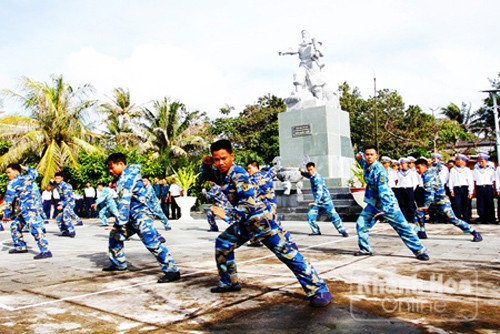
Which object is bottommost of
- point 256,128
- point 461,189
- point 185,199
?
point 185,199

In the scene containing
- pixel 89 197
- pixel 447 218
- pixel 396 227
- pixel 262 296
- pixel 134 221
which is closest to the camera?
pixel 262 296

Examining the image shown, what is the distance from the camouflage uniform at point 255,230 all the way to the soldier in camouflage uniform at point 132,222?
103cm

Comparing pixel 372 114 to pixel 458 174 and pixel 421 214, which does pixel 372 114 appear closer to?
pixel 458 174

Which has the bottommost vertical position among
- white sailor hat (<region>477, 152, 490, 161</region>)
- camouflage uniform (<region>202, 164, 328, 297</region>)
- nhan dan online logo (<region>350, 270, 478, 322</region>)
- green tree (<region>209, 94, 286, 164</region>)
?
nhan dan online logo (<region>350, 270, 478, 322</region>)

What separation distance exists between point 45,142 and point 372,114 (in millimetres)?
21762

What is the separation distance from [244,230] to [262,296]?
62 cm

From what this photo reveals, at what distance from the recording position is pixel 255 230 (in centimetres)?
389

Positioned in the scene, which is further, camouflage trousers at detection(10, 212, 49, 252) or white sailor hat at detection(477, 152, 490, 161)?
white sailor hat at detection(477, 152, 490, 161)

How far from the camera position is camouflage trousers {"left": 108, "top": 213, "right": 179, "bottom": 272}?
4.89m

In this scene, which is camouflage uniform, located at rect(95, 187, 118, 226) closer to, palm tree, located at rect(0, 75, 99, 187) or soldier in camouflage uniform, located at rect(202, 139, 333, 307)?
soldier in camouflage uniform, located at rect(202, 139, 333, 307)

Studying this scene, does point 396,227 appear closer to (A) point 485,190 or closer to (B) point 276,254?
(B) point 276,254

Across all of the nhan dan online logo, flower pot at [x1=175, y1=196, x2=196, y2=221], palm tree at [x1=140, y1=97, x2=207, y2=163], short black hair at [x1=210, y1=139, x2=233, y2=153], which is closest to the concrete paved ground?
the nhan dan online logo

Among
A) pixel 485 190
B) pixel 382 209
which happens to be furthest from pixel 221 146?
pixel 485 190

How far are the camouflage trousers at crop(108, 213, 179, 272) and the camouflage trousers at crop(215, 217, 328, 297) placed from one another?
0.90m
